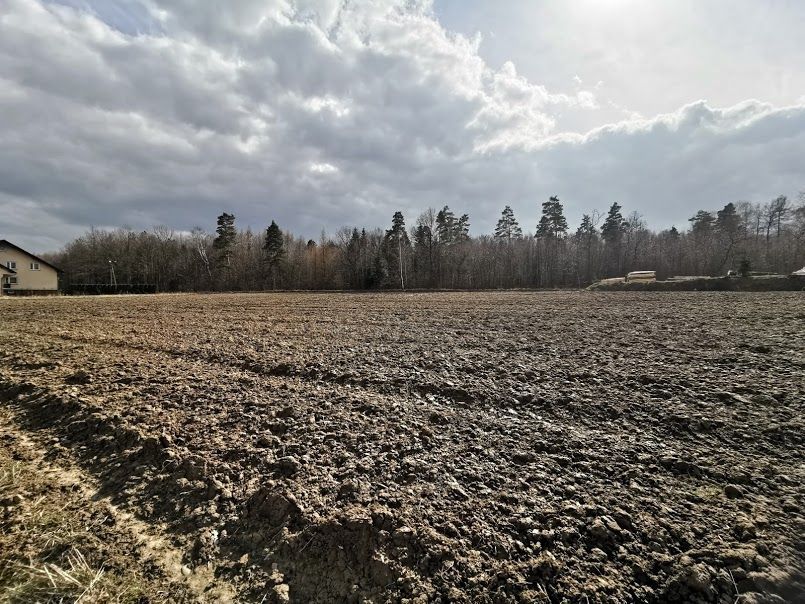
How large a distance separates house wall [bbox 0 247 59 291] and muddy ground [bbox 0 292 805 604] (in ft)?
208

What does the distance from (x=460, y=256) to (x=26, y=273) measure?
68601mm

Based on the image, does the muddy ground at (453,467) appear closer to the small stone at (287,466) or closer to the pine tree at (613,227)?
the small stone at (287,466)

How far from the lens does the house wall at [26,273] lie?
48.9 meters

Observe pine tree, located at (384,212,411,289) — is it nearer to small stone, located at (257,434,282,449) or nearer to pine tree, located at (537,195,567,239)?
pine tree, located at (537,195,567,239)

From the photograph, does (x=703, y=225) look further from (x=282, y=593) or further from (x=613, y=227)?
(x=282, y=593)

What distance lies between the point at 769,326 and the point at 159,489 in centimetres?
1380

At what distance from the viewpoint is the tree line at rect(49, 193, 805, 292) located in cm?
6138

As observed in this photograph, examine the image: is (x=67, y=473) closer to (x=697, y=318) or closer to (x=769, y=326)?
(x=769, y=326)

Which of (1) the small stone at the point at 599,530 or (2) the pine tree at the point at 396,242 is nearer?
(1) the small stone at the point at 599,530

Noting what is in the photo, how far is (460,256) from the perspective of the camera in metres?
66.0

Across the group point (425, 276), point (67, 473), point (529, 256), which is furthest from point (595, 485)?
point (529, 256)

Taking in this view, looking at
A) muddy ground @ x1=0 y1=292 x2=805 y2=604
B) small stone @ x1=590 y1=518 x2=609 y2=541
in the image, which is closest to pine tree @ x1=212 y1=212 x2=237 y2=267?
muddy ground @ x1=0 y1=292 x2=805 y2=604

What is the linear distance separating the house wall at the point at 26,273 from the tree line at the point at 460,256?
1030 centimetres

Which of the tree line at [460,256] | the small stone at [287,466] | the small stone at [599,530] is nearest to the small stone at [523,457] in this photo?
the small stone at [599,530]
